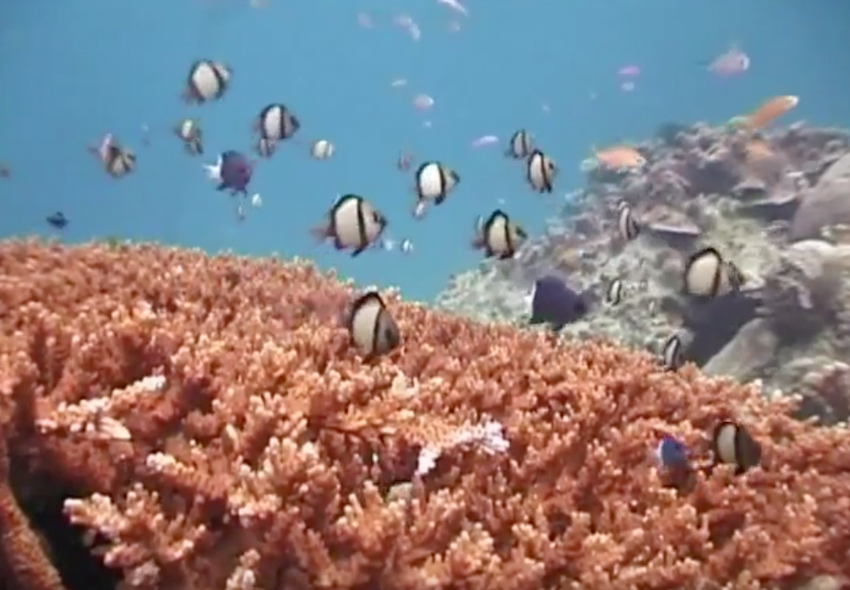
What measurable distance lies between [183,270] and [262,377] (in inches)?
97.7

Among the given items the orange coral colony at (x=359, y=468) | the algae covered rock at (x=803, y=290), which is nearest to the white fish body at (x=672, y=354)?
the orange coral colony at (x=359, y=468)

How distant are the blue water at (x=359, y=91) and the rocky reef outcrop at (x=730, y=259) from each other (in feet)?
167

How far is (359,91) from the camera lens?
14175 cm

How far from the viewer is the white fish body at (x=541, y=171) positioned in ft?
25.4

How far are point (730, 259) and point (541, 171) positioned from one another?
→ 3669 millimetres

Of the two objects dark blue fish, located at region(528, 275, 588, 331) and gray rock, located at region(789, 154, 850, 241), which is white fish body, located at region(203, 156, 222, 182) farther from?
gray rock, located at region(789, 154, 850, 241)

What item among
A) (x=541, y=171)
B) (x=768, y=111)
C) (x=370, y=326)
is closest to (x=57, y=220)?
(x=541, y=171)

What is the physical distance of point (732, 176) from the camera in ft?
44.8

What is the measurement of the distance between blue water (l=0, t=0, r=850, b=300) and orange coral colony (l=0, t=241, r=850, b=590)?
62.0 m

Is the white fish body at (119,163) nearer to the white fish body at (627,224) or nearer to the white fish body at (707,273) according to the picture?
the white fish body at (627,224)

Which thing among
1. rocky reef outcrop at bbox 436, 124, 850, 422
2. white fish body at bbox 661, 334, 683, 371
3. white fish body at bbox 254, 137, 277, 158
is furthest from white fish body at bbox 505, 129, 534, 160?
white fish body at bbox 661, 334, 683, 371

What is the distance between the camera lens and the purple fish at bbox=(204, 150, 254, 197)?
838cm

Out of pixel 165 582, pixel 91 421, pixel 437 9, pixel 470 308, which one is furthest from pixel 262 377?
pixel 437 9

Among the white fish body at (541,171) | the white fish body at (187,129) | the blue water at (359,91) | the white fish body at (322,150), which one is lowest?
the white fish body at (541,171)
